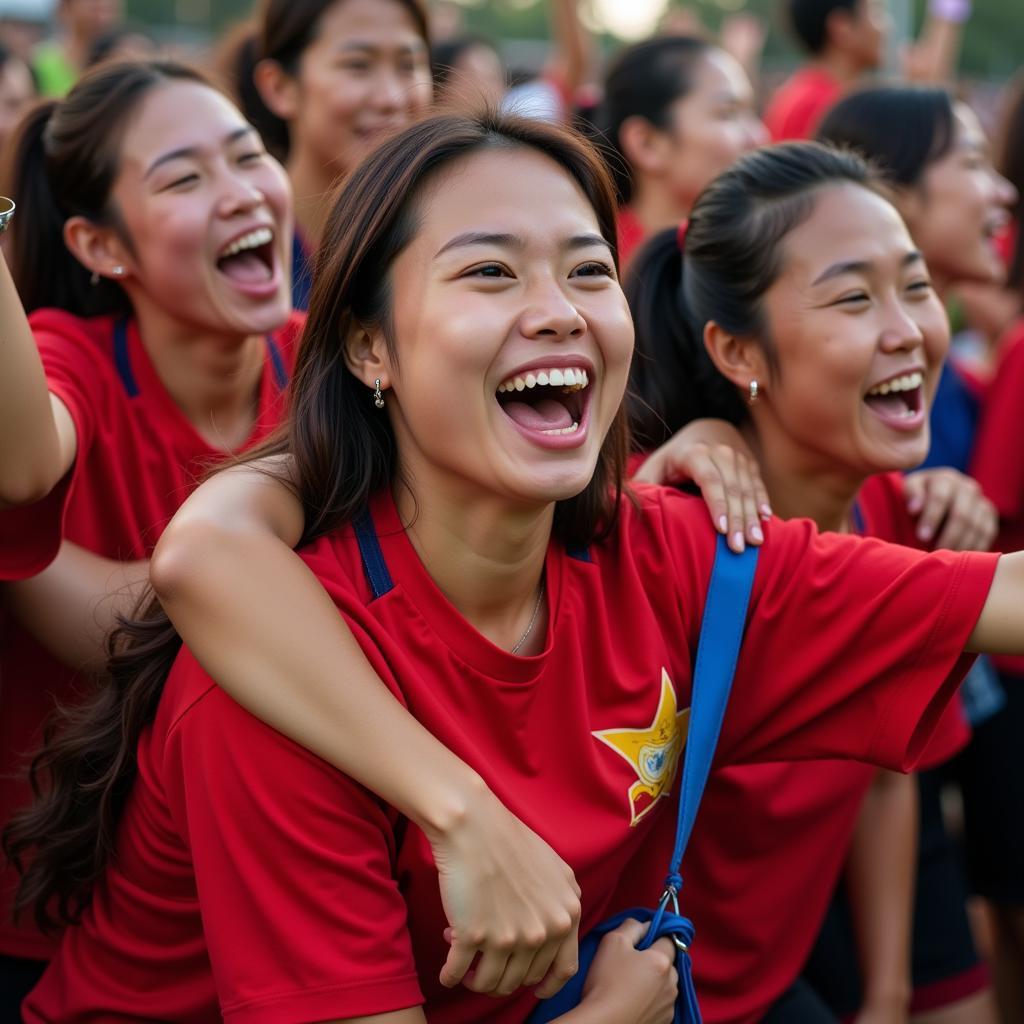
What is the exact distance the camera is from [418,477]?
233 cm

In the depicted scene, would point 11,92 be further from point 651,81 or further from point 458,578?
point 458,578

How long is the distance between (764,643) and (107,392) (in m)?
1.50

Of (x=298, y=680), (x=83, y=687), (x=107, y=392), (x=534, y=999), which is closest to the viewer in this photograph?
(x=298, y=680)

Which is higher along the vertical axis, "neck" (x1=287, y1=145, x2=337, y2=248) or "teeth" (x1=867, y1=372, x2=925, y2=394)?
"teeth" (x1=867, y1=372, x2=925, y2=394)

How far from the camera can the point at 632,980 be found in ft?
7.04

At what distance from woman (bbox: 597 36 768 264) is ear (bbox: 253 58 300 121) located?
1.17 meters

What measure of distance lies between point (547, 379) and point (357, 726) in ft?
1.89

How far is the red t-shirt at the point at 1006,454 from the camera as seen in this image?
370cm

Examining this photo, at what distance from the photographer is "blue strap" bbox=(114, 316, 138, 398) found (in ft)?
10.3

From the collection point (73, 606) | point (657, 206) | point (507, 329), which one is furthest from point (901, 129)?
point (73, 606)

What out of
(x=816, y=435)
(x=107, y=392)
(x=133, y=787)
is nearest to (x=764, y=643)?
(x=816, y=435)

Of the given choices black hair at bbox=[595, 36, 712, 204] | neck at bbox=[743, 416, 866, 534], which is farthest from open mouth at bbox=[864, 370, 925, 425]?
black hair at bbox=[595, 36, 712, 204]

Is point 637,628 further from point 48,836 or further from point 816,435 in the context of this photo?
point 48,836

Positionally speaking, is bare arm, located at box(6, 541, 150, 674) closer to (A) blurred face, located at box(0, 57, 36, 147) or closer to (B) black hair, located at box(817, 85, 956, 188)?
(B) black hair, located at box(817, 85, 956, 188)
